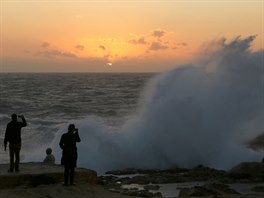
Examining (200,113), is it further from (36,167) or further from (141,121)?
(36,167)

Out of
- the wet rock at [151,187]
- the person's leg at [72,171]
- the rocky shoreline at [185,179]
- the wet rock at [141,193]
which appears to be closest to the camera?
the person's leg at [72,171]

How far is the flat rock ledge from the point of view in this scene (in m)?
10.1

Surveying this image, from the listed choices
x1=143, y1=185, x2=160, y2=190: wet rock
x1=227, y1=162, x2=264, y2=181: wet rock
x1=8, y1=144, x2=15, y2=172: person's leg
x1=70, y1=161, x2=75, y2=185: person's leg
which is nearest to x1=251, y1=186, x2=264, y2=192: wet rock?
x1=227, y1=162, x2=264, y2=181: wet rock

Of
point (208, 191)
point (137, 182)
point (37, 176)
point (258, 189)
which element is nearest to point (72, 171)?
point (37, 176)

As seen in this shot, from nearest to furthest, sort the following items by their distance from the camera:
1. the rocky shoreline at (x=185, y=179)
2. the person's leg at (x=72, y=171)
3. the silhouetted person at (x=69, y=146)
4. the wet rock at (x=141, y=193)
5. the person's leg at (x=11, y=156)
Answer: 1. the silhouetted person at (x=69, y=146)
2. the person's leg at (x=72, y=171)
3. the person's leg at (x=11, y=156)
4. the wet rock at (x=141, y=193)
5. the rocky shoreline at (x=185, y=179)

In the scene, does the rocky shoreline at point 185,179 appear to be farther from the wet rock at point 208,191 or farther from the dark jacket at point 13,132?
the dark jacket at point 13,132

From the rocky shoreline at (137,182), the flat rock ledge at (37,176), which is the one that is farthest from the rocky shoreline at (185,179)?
the flat rock ledge at (37,176)

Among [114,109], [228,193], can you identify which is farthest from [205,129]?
[114,109]

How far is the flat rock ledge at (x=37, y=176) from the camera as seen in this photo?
10133 millimetres

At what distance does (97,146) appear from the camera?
2069 centimetres

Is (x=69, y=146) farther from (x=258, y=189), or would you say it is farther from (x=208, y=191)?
(x=258, y=189)

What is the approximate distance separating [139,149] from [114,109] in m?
22.7

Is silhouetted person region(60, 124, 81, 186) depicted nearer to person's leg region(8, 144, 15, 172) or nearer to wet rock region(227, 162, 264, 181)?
person's leg region(8, 144, 15, 172)

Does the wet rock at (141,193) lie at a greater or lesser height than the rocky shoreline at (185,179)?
lesser
